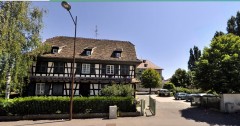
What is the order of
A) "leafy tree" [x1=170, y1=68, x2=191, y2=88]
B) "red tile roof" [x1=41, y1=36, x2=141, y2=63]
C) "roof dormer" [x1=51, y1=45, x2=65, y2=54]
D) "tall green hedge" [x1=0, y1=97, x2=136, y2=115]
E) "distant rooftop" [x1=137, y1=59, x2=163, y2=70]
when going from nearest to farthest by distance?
"tall green hedge" [x1=0, y1=97, x2=136, y2=115] < "roof dormer" [x1=51, y1=45, x2=65, y2=54] < "red tile roof" [x1=41, y1=36, x2=141, y2=63] < "leafy tree" [x1=170, y1=68, x2=191, y2=88] < "distant rooftop" [x1=137, y1=59, x2=163, y2=70]

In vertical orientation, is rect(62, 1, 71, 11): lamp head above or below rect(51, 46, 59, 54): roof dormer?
above

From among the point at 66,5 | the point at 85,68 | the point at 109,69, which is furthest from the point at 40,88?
the point at 66,5

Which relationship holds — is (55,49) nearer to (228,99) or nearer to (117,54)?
(117,54)

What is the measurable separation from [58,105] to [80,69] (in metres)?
8.48

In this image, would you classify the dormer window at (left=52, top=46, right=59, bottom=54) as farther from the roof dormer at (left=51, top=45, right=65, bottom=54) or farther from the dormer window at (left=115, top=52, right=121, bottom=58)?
the dormer window at (left=115, top=52, right=121, bottom=58)

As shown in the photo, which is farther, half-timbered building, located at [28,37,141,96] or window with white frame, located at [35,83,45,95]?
window with white frame, located at [35,83,45,95]

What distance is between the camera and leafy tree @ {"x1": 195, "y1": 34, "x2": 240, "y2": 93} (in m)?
23.4

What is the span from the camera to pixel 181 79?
60000mm

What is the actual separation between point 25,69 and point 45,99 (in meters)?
5.31

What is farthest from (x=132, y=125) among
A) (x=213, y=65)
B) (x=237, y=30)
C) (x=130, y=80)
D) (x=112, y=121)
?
(x=237, y=30)

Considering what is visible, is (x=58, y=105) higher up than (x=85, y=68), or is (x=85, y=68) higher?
(x=85, y=68)

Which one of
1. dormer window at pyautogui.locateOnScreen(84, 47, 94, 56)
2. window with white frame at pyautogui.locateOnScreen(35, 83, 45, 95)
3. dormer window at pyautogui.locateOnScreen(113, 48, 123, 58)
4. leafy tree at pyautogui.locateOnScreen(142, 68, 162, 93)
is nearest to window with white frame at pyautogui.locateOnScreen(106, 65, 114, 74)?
dormer window at pyautogui.locateOnScreen(113, 48, 123, 58)

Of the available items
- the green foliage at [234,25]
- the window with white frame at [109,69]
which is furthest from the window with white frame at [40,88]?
the green foliage at [234,25]

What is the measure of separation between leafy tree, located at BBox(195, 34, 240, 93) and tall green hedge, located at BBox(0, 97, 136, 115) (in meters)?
9.74
